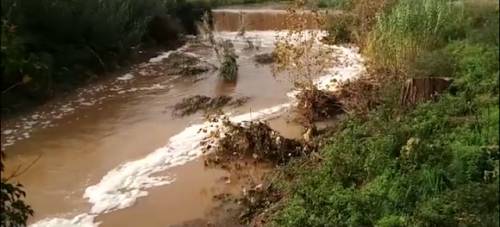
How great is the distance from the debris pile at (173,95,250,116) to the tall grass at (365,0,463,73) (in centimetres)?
297

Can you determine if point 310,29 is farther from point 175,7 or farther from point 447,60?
point 175,7

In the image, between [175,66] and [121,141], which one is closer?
[121,141]

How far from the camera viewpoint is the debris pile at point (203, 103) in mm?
10445

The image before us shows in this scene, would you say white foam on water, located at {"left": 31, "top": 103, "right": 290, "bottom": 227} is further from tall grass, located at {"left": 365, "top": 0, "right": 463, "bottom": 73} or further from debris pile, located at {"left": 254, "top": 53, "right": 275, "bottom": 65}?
debris pile, located at {"left": 254, "top": 53, "right": 275, "bottom": 65}

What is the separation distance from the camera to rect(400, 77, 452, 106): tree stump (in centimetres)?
671

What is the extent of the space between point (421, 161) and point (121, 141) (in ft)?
16.4

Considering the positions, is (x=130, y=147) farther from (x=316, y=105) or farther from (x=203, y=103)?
(x=316, y=105)

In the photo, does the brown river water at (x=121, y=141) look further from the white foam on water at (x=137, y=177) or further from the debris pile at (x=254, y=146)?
the debris pile at (x=254, y=146)

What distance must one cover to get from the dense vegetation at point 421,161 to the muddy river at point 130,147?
1473 millimetres

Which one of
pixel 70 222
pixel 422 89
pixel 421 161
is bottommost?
pixel 70 222

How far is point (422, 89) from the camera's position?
6781mm

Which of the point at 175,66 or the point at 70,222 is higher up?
the point at 175,66

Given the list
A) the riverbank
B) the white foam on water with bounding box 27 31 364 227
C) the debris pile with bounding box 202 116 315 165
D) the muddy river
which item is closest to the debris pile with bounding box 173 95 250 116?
the muddy river

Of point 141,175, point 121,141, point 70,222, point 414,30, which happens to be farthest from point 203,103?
point 70,222
